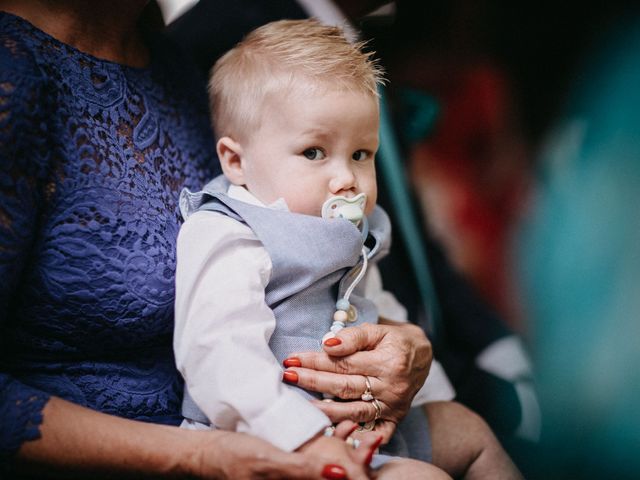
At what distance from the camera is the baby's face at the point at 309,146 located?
93cm

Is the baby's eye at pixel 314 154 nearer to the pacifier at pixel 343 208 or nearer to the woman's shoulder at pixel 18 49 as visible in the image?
the pacifier at pixel 343 208

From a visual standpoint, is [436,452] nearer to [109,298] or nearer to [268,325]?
[268,325]

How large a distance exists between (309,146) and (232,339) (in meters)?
0.34

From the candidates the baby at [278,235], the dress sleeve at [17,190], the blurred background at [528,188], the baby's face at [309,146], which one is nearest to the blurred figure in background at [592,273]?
the blurred background at [528,188]

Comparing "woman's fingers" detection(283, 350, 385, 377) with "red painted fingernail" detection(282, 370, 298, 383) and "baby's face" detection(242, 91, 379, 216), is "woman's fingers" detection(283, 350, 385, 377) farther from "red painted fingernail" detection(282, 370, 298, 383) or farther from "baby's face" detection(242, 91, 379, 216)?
"baby's face" detection(242, 91, 379, 216)

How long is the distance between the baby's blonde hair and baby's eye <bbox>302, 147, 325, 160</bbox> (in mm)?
94

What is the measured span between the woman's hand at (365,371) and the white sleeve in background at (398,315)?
0.79ft

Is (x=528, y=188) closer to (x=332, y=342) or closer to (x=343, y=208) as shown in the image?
(x=343, y=208)

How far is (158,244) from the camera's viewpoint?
90 centimetres

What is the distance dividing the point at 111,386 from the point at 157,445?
169 mm

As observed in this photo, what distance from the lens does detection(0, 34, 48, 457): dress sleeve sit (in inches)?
28.4

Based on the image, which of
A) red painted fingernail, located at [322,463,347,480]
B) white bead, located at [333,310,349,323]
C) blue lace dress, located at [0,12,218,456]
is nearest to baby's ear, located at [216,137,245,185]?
blue lace dress, located at [0,12,218,456]

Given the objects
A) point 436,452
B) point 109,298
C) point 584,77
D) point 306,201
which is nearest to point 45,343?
point 109,298

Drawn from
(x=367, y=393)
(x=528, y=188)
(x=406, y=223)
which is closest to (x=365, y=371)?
(x=367, y=393)
